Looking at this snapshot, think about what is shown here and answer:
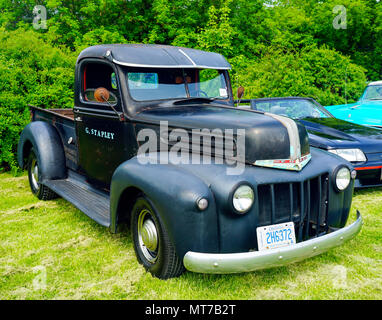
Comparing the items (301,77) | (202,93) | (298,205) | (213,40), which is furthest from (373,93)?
(298,205)

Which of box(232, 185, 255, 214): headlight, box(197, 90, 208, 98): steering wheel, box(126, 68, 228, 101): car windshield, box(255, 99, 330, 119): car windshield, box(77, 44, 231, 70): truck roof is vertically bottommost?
box(232, 185, 255, 214): headlight

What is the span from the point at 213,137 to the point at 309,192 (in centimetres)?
86

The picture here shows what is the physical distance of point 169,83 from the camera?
3844mm

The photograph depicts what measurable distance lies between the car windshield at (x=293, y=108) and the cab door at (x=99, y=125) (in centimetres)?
279

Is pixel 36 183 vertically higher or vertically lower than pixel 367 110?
lower

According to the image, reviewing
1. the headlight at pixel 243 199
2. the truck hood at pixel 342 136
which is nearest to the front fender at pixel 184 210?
the headlight at pixel 243 199

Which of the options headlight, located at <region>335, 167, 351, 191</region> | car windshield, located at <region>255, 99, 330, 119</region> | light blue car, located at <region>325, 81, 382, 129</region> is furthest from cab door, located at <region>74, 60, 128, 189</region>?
light blue car, located at <region>325, 81, 382, 129</region>

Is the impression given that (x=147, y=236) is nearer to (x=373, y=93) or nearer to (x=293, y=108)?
(x=293, y=108)

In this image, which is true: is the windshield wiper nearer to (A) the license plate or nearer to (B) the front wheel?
(B) the front wheel

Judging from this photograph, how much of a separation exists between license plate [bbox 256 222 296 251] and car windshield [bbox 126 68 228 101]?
1.72 m

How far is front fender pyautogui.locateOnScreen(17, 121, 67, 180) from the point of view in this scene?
476 cm

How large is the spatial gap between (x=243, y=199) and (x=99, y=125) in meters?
2.01

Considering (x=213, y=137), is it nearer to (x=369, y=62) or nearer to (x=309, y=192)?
(x=309, y=192)
